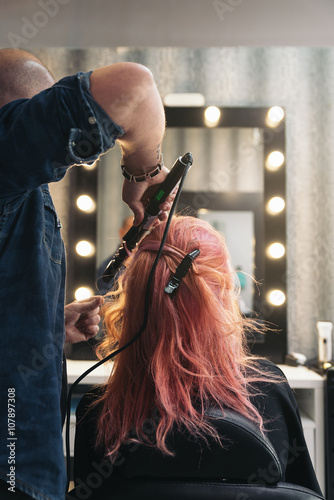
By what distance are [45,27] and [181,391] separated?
58.4 inches

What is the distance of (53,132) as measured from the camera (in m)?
0.41

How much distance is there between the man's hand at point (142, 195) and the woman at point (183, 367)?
0.11m

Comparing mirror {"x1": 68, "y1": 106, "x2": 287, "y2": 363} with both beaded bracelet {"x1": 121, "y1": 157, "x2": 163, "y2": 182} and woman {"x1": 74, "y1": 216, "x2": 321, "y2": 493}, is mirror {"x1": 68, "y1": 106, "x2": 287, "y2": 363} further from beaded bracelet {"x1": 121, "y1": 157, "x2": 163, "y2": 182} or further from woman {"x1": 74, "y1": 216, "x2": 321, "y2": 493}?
beaded bracelet {"x1": 121, "y1": 157, "x2": 163, "y2": 182}

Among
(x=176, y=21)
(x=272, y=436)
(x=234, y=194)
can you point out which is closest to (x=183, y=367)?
(x=272, y=436)

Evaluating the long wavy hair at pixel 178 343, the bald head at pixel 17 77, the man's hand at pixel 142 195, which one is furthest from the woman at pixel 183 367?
the bald head at pixel 17 77

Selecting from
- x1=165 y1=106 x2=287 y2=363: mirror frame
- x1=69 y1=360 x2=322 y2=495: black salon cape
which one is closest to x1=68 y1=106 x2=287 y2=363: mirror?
x1=165 y1=106 x2=287 y2=363: mirror frame

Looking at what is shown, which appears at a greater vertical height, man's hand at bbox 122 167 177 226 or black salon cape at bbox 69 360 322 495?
man's hand at bbox 122 167 177 226

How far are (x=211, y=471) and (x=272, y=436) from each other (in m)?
0.20

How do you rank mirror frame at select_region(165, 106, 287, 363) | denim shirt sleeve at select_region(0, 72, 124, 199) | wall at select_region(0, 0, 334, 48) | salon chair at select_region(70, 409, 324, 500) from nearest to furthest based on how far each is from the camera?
denim shirt sleeve at select_region(0, 72, 124, 199) → salon chair at select_region(70, 409, 324, 500) → wall at select_region(0, 0, 334, 48) → mirror frame at select_region(165, 106, 287, 363)

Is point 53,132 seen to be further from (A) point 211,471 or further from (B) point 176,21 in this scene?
(B) point 176,21

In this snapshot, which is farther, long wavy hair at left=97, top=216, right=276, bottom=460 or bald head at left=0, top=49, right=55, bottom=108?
long wavy hair at left=97, top=216, right=276, bottom=460

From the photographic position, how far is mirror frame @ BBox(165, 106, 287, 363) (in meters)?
1.97

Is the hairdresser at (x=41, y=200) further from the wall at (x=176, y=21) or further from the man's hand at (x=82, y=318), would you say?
the wall at (x=176, y=21)

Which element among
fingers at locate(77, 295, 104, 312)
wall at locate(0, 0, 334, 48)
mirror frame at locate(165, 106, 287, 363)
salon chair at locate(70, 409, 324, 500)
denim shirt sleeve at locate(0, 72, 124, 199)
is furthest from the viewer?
mirror frame at locate(165, 106, 287, 363)
